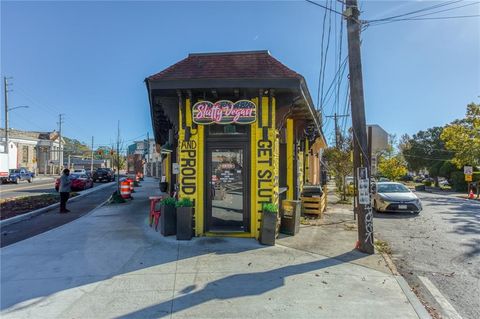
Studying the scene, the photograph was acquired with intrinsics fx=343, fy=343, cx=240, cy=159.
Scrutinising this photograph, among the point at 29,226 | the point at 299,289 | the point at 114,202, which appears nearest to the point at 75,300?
the point at 299,289

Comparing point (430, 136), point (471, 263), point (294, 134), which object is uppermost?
point (430, 136)

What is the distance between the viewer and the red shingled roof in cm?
771

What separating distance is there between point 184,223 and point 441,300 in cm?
513

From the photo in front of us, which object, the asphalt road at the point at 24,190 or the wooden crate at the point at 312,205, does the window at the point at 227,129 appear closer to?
A: the wooden crate at the point at 312,205

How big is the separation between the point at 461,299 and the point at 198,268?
159 inches

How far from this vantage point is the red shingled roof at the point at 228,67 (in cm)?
771

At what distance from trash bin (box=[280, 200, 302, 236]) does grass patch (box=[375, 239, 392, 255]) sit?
1.99 metres

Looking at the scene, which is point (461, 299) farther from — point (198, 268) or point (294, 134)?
point (294, 134)

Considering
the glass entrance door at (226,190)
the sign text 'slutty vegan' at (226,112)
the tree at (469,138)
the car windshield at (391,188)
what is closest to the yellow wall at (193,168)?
the glass entrance door at (226,190)

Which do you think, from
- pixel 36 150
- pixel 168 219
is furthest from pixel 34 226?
pixel 36 150

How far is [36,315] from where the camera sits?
4121mm

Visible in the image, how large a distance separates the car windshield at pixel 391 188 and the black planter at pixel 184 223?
10.9 metres

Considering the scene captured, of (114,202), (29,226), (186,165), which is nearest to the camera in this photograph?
(186,165)

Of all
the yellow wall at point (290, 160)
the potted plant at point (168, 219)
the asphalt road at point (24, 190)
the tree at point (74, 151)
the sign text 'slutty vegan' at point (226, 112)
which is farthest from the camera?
the tree at point (74, 151)
